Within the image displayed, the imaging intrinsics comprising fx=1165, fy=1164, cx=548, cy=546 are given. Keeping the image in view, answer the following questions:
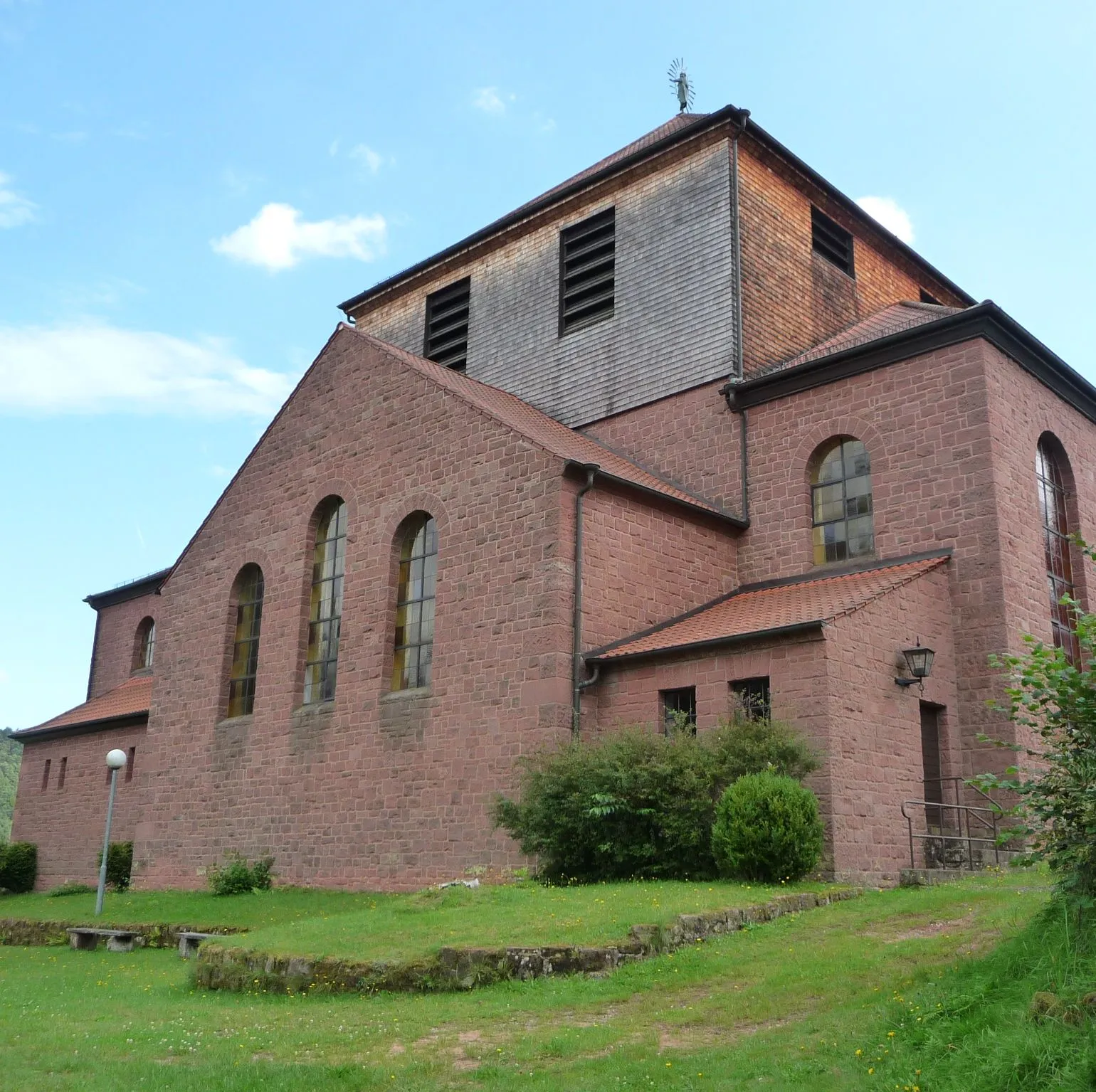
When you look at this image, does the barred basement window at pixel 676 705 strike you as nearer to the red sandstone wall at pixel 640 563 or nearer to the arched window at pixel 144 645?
the red sandstone wall at pixel 640 563

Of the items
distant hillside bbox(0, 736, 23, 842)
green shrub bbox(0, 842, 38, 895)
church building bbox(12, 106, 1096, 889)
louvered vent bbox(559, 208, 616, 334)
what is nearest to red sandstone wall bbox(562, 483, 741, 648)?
church building bbox(12, 106, 1096, 889)

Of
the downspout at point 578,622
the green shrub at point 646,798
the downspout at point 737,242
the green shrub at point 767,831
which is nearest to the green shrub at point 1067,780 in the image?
the green shrub at point 767,831

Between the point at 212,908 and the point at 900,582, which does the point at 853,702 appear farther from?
the point at 212,908

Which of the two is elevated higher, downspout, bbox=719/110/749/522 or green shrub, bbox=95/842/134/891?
downspout, bbox=719/110/749/522

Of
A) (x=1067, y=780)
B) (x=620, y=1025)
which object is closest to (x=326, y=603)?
(x=620, y=1025)

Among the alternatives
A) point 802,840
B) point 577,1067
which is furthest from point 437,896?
point 577,1067

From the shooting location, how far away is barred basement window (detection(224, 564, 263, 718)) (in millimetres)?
23297

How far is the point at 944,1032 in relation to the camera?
22.6 feet

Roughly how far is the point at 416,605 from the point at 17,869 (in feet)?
52.2

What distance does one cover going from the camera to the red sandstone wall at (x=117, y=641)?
34.7m

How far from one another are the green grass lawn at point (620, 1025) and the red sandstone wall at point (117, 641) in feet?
79.5

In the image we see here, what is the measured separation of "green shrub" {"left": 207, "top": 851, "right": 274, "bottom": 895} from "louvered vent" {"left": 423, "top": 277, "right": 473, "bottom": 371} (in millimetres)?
12520

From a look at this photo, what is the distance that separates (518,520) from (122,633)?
21371 millimetres

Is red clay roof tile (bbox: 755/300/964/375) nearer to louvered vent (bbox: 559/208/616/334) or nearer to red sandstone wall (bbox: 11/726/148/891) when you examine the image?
louvered vent (bbox: 559/208/616/334)
